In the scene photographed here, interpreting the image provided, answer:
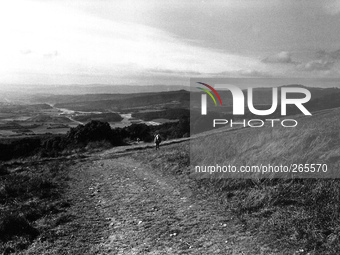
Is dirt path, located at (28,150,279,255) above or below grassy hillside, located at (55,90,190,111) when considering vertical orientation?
below

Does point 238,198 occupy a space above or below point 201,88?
below

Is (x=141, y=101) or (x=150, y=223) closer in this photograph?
(x=150, y=223)

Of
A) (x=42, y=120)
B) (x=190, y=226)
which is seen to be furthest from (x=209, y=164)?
(x=42, y=120)

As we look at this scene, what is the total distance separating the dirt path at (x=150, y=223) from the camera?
663cm

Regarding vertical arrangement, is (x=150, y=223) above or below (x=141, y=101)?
below

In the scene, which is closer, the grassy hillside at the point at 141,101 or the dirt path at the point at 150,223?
the dirt path at the point at 150,223

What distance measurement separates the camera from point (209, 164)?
483 inches

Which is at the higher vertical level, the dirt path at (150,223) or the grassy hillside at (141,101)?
the grassy hillside at (141,101)

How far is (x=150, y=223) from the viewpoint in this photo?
8.05 metres

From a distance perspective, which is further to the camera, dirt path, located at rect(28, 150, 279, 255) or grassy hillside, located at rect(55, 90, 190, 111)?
grassy hillside, located at rect(55, 90, 190, 111)

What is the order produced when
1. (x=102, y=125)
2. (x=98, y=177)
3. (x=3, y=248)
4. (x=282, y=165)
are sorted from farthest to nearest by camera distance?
1. (x=102, y=125)
2. (x=98, y=177)
3. (x=282, y=165)
4. (x=3, y=248)

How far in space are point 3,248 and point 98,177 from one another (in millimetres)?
7670

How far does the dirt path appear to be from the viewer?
6629 millimetres

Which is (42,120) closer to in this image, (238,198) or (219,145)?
(219,145)
